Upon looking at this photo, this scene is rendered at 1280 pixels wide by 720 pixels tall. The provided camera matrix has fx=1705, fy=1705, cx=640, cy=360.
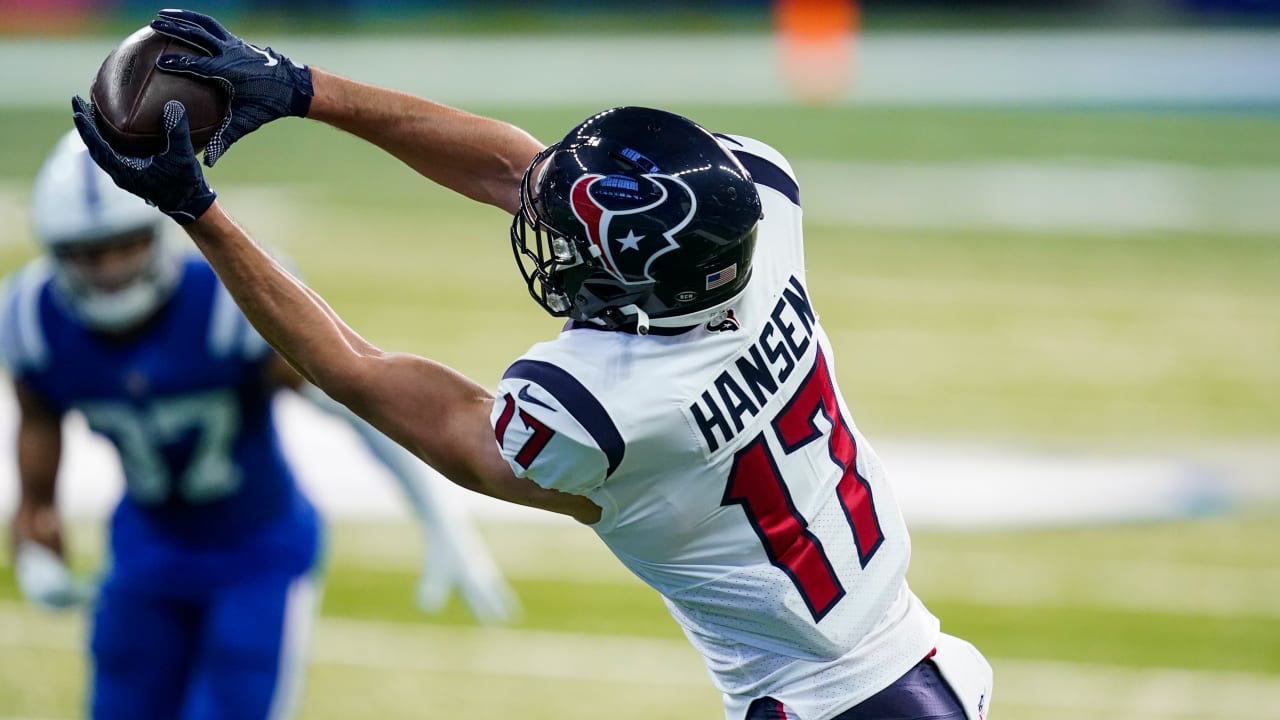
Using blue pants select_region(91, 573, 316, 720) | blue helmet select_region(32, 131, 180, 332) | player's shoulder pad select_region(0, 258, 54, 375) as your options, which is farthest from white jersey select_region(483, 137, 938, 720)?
player's shoulder pad select_region(0, 258, 54, 375)

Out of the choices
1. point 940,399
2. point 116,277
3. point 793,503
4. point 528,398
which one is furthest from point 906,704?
point 940,399

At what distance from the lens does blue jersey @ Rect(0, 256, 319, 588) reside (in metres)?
3.99

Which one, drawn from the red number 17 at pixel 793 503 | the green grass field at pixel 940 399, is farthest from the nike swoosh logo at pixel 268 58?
the green grass field at pixel 940 399

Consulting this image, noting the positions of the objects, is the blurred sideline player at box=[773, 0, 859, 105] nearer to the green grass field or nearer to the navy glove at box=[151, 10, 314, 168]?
the green grass field

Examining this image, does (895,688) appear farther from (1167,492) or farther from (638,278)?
(1167,492)

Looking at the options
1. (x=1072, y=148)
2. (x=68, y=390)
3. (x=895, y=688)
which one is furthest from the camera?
(x=1072, y=148)

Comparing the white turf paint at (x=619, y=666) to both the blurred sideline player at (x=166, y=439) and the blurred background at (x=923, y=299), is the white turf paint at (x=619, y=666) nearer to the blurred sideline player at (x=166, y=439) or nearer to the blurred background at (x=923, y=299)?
the blurred background at (x=923, y=299)

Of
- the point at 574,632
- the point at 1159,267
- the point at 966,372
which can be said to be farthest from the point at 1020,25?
the point at 574,632

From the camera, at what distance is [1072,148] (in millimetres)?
15062

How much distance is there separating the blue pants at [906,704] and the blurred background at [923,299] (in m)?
2.65

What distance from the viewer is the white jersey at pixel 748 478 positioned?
2.44 m

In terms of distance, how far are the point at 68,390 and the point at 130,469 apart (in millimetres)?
236

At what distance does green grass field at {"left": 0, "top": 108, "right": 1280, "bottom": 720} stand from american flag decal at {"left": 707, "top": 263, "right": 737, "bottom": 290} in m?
3.03

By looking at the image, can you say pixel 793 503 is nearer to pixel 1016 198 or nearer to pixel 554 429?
pixel 554 429
